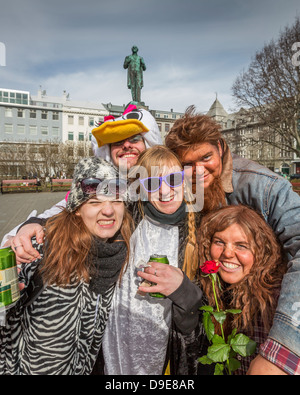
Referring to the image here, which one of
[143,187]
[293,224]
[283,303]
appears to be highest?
[143,187]

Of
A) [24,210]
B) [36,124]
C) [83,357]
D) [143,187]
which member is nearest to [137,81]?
[24,210]

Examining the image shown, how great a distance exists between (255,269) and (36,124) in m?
52.8

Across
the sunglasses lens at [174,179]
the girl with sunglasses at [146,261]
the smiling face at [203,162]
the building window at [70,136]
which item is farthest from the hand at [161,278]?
the building window at [70,136]

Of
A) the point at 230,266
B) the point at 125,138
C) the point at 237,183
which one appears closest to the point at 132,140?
the point at 125,138

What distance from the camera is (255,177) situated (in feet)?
5.82

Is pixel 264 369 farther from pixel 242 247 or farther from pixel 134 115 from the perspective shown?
pixel 134 115

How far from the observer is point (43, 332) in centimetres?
151

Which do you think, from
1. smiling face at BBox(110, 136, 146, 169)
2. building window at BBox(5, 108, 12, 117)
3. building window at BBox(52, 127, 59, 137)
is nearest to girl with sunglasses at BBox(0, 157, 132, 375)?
smiling face at BBox(110, 136, 146, 169)

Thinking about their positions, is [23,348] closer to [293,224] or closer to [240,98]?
[293,224]

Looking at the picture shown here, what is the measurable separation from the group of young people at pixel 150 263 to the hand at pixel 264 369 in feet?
1.68

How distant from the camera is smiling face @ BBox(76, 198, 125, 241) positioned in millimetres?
1678

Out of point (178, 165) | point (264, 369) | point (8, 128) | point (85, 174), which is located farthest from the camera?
point (8, 128)

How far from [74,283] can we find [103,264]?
0.67 feet
